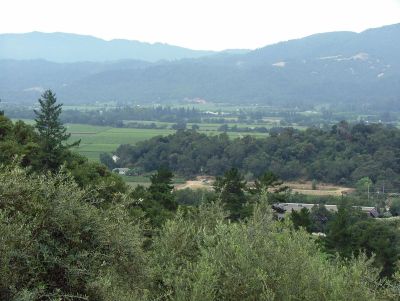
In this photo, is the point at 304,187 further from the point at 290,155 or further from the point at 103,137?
the point at 103,137

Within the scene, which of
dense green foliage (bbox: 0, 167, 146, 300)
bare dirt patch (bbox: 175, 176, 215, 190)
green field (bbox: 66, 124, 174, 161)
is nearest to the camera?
dense green foliage (bbox: 0, 167, 146, 300)

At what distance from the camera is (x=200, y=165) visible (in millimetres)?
66125

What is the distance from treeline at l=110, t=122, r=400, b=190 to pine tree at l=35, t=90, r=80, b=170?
39433 millimetres

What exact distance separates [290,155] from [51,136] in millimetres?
46465

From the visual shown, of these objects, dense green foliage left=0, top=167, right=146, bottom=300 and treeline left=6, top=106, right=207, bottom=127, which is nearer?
dense green foliage left=0, top=167, right=146, bottom=300

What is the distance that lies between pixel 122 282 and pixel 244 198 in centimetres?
1999

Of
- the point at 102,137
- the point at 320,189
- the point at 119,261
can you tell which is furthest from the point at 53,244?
the point at 102,137

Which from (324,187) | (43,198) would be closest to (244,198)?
(43,198)

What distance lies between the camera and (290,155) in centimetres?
6500

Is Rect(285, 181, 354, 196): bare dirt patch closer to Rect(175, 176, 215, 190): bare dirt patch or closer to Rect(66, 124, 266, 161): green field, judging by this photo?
Rect(175, 176, 215, 190): bare dirt patch

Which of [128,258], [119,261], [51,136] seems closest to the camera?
[119,261]

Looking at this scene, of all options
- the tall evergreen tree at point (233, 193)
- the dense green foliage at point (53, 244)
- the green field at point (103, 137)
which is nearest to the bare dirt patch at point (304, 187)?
the green field at point (103, 137)

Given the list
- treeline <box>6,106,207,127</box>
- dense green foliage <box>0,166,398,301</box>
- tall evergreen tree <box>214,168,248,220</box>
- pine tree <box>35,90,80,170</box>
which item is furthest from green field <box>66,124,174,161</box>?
dense green foliage <box>0,166,398,301</box>

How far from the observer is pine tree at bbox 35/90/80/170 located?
20.1m
